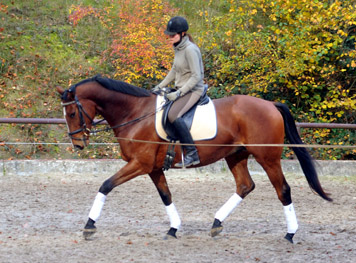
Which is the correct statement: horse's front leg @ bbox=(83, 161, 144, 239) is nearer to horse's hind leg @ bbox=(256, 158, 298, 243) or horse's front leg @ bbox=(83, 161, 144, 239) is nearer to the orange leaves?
horse's hind leg @ bbox=(256, 158, 298, 243)

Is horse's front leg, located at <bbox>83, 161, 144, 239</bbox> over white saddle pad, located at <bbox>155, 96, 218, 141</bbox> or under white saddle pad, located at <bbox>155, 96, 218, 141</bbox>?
under

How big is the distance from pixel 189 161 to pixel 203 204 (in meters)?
2.39

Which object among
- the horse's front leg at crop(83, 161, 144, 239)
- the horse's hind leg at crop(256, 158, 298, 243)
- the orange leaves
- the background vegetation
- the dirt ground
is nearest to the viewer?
the dirt ground

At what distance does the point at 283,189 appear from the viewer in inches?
263

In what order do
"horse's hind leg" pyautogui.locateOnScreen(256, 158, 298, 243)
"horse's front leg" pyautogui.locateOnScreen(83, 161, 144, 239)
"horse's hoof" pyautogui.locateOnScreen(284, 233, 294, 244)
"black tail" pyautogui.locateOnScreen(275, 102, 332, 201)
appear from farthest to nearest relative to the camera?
"black tail" pyautogui.locateOnScreen(275, 102, 332, 201), "horse's hind leg" pyautogui.locateOnScreen(256, 158, 298, 243), "horse's hoof" pyautogui.locateOnScreen(284, 233, 294, 244), "horse's front leg" pyautogui.locateOnScreen(83, 161, 144, 239)

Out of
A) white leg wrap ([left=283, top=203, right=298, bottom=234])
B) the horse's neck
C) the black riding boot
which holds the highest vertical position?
the horse's neck

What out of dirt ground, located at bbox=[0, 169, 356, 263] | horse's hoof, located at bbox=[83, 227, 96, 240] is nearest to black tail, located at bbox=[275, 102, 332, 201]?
dirt ground, located at bbox=[0, 169, 356, 263]

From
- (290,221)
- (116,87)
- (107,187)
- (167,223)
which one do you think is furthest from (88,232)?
(290,221)

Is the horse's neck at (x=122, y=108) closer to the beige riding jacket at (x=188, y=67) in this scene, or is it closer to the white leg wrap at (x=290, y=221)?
the beige riding jacket at (x=188, y=67)

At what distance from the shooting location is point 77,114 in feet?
21.7

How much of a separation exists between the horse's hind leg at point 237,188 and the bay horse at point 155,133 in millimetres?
13

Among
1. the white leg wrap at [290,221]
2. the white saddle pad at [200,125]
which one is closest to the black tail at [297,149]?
the white leg wrap at [290,221]

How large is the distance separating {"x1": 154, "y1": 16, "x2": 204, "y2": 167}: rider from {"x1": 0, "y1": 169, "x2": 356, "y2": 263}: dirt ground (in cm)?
116

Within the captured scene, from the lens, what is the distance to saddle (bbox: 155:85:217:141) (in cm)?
665
